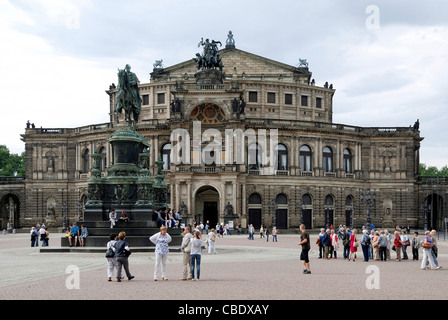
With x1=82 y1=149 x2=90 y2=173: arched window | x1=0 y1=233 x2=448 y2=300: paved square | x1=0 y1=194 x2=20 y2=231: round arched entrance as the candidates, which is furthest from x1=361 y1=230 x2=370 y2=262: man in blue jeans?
x1=0 y1=194 x2=20 y2=231: round arched entrance

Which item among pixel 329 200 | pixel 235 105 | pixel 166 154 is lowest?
pixel 329 200

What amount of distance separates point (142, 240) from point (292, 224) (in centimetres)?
4735

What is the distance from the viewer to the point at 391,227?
84500mm

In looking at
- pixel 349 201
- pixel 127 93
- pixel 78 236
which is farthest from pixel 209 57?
pixel 78 236

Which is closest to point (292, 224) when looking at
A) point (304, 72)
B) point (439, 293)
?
point (304, 72)

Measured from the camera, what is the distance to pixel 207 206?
8150 centimetres

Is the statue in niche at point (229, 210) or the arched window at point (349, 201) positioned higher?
the arched window at point (349, 201)

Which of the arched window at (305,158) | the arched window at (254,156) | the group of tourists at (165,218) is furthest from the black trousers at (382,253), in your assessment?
the arched window at (305,158)

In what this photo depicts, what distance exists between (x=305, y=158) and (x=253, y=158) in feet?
24.2

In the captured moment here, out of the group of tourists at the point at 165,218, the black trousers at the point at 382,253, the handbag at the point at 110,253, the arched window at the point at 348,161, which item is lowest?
the black trousers at the point at 382,253

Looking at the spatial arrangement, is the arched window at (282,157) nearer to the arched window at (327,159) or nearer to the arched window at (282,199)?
the arched window at (282,199)

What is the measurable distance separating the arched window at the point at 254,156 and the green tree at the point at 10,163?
59.5 meters

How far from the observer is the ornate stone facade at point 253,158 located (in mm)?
77625

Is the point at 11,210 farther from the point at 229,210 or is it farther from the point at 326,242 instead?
the point at 326,242
